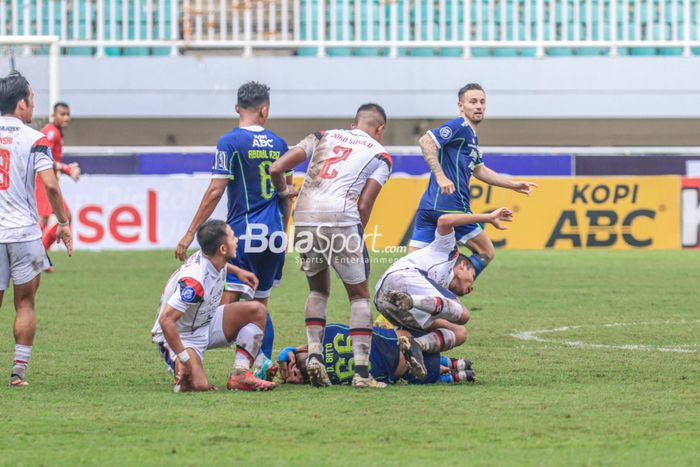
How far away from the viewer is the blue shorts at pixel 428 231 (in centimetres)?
1099

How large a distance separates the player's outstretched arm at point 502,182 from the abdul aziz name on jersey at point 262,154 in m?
2.31

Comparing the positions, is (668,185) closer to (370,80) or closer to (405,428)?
(370,80)

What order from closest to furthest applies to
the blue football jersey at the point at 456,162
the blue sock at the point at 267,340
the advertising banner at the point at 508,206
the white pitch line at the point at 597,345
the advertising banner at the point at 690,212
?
the blue sock at the point at 267,340 < the white pitch line at the point at 597,345 < the blue football jersey at the point at 456,162 < the advertising banner at the point at 508,206 < the advertising banner at the point at 690,212

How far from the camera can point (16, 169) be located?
7.89 meters

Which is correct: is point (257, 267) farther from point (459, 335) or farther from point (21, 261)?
point (21, 261)

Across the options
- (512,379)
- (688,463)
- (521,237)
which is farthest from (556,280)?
(688,463)

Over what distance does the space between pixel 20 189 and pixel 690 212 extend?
1499 centimetres

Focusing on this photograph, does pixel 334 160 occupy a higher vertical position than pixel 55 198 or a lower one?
higher

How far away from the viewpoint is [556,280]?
16.2m

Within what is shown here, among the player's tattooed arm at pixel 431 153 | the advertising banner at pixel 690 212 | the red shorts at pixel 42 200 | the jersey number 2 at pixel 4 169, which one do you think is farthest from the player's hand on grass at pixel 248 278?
the advertising banner at pixel 690 212

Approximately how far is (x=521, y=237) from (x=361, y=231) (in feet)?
43.5

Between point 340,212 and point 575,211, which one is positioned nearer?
point 340,212

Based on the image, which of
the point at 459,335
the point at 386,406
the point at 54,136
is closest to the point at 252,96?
the point at 459,335

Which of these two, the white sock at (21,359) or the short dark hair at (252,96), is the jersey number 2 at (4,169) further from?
the short dark hair at (252,96)
